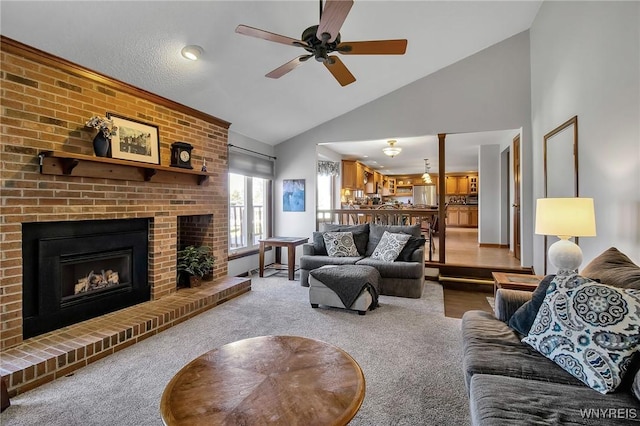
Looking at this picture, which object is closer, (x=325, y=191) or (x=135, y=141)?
(x=135, y=141)

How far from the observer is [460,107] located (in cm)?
498

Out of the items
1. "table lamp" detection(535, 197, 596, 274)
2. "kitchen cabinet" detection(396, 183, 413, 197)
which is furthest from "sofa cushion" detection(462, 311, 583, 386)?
"kitchen cabinet" detection(396, 183, 413, 197)

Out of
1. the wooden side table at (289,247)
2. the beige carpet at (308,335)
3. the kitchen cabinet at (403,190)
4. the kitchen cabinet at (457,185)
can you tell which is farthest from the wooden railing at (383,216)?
the kitchen cabinet at (403,190)

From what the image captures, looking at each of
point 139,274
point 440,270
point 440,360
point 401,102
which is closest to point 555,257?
point 440,360

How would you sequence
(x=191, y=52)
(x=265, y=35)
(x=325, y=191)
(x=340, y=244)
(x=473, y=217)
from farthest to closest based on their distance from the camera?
(x=473, y=217), (x=325, y=191), (x=340, y=244), (x=191, y=52), (x=265, y=35)

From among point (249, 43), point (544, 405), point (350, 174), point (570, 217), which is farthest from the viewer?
point (350, 174)

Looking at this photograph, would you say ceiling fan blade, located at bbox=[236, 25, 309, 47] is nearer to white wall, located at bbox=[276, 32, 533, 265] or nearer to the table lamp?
the table lamp

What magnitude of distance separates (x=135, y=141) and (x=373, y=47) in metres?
2.54

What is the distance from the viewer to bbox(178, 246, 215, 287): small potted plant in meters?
3.98

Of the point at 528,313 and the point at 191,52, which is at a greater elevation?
the point at 191,52

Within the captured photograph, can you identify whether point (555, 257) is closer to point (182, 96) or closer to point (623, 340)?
point (623, 340)

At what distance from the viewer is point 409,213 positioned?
551cm

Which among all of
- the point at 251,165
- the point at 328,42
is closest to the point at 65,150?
the point at 328,42

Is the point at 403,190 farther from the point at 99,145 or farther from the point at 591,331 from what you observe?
the point at 591,331
